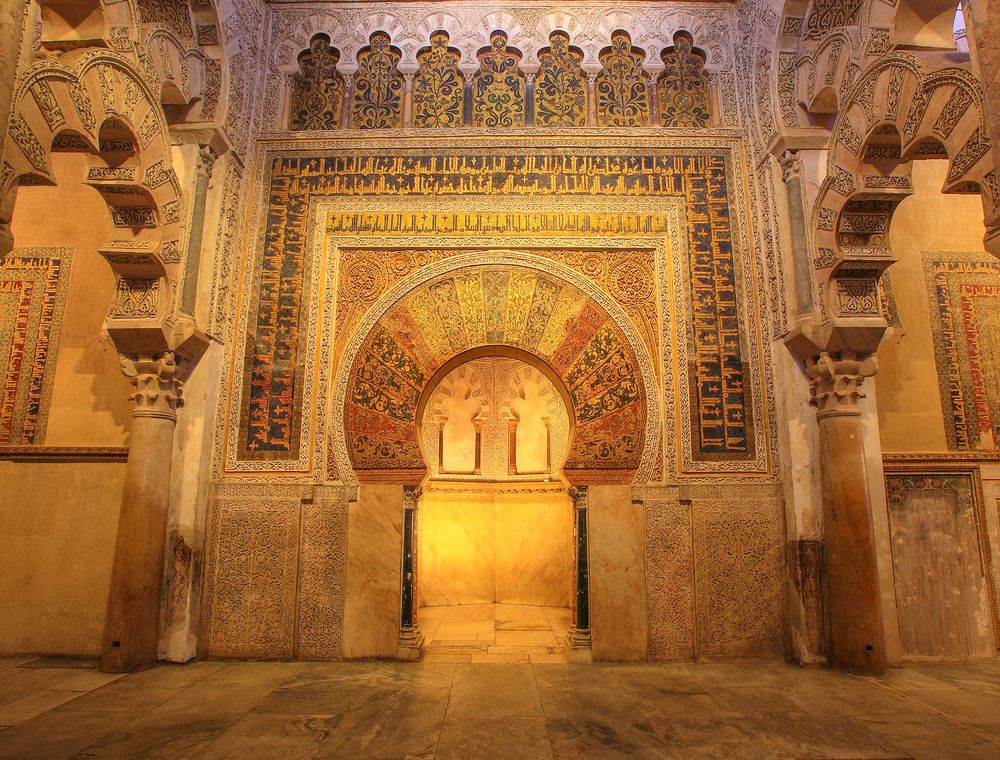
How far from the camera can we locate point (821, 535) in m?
4.81

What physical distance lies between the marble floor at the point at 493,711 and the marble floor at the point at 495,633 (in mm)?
300

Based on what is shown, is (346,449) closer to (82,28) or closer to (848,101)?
(82,28)

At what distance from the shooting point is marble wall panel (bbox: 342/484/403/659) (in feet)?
15.8

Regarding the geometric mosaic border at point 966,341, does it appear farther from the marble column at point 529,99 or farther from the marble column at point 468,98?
the marble column at point 468,98

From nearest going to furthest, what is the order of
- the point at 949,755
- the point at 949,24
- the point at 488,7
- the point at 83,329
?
the point at 949,755, the point at 949,24, the point at 83,329, the point at 488,7

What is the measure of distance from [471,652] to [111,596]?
8.88 ft

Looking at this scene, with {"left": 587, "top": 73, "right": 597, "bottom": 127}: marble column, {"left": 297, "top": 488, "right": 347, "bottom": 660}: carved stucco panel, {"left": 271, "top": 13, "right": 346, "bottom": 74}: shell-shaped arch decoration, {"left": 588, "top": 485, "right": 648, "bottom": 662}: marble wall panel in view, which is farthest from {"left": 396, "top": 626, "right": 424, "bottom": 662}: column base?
{"left": 271, "top": 13, "right": 346, "bottom": 74}: shell-shaped arch decoration

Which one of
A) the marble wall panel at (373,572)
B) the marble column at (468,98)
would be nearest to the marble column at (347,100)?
the marble column at (468,98)

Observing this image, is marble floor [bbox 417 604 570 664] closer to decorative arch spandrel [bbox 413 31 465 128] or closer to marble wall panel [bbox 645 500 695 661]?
marble wall panel [bbox 645 500 695 661]

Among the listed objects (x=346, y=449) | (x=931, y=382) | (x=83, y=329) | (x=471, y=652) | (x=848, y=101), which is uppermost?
(x=848, y=101)

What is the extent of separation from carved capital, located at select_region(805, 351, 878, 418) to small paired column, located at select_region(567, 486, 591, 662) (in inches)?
77.6

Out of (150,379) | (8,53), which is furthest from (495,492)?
(8,53)

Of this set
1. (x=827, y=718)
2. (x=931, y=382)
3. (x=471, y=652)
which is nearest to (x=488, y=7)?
(x=931, y=382)

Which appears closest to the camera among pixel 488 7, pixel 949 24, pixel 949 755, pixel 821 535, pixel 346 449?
pixel 949 755
